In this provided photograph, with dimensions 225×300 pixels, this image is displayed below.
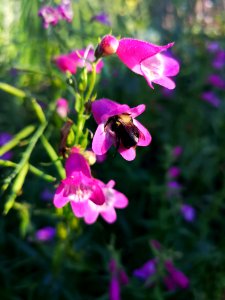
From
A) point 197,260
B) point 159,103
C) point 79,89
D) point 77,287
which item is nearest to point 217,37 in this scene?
point 159,103

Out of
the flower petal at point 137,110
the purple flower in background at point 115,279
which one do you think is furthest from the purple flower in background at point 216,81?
the flower petal at point 137,110

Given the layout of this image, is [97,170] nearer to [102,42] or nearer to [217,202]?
[217,202]

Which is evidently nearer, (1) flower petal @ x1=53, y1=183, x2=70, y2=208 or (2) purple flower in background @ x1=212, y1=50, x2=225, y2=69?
(1) flower petal @ x1=53, y1=183, x2=70, y2=208

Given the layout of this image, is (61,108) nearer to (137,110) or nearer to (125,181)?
(137,110)

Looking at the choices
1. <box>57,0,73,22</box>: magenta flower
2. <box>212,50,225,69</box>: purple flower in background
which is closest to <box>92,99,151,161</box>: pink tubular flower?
<box>57,0,73,22</box>: magenta flower

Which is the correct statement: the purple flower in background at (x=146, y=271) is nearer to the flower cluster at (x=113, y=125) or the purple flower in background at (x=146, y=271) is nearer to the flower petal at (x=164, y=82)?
the flower cluster at (x=113, y=125)

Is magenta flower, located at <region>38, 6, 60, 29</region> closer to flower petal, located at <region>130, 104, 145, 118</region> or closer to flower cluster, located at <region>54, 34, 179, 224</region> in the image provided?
flower cluster, located at <region>54, 34, 179, 224</region>

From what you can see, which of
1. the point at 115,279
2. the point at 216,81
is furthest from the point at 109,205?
the point at 216,81
